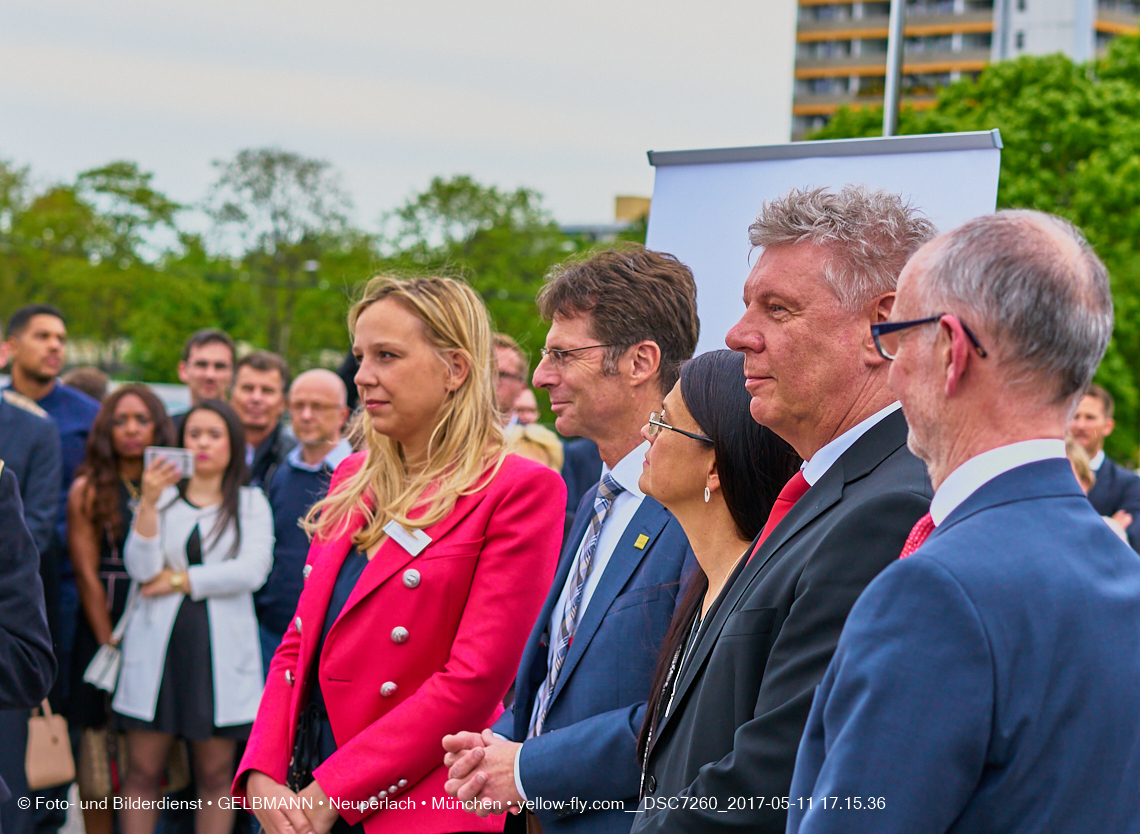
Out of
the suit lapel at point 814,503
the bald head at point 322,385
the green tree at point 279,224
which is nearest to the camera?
the suit lapel at point 814,503

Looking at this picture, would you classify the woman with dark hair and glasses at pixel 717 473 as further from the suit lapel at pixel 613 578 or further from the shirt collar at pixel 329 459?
the shirt collar at pixel 329 459

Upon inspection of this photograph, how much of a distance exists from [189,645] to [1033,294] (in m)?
4.55

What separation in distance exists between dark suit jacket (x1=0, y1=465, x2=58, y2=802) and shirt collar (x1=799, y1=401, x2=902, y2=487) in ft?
5.73

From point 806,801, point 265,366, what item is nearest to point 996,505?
point 806,801

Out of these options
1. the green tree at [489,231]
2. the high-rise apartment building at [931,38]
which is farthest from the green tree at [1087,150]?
→ the high-rise apartment building at [931,38]

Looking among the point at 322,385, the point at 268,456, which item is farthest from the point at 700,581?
the point at 268,456

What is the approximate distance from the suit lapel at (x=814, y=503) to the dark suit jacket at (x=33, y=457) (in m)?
3.93

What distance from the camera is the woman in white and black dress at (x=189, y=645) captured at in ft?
16.7

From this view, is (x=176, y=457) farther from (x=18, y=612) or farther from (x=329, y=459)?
(x=18, y=612)

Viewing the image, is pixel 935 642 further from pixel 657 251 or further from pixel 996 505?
pixel 657 251

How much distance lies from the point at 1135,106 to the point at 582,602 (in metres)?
23.9

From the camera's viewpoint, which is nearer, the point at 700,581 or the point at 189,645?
the point at 700,581

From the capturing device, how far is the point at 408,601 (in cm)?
304

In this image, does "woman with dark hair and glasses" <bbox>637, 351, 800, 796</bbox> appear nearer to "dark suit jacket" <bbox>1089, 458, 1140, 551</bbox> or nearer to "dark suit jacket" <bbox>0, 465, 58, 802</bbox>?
"dark suit jacket" <bbox>0, 465, 58, 802</bbox>
